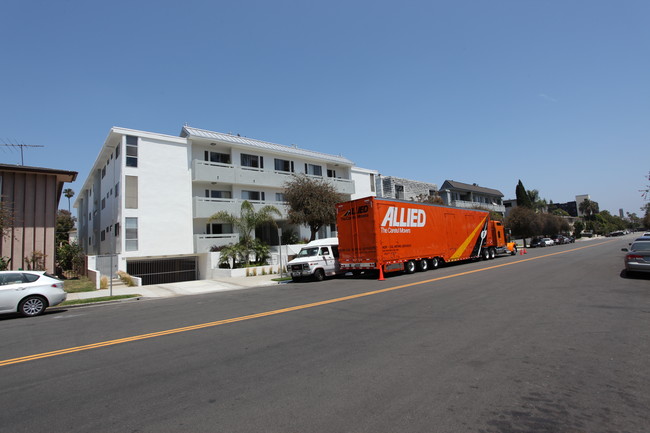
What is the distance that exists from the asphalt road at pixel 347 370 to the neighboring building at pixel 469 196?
160ft

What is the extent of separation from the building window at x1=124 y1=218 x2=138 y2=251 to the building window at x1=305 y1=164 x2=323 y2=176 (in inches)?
614

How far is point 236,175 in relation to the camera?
27641 mm

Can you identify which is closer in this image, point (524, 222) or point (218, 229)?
point (218, 229)

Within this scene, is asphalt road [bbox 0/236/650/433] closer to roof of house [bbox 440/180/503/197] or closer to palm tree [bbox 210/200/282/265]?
palm tree [bbox 210/200/282/265]

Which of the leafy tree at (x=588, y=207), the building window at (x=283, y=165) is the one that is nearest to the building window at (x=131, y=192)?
the building window at (x=283, y=165)

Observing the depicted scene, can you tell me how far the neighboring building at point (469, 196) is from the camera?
5850 centimetres

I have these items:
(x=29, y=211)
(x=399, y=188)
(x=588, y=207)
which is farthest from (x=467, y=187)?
(x=588, y=207)

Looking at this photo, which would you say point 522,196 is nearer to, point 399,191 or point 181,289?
point 399,191

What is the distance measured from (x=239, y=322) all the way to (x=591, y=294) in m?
9.75

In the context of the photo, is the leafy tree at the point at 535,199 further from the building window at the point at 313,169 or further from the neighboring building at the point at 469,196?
the building window at the point at 313,169

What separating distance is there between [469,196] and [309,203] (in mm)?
47043

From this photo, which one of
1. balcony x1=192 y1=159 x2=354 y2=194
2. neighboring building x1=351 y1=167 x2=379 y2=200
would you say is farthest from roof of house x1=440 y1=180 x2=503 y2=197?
balcony x1=192 y1=159 x2=354 y2=194

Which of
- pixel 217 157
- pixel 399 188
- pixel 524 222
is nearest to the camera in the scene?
pixel 217 157

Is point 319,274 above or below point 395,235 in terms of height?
below
